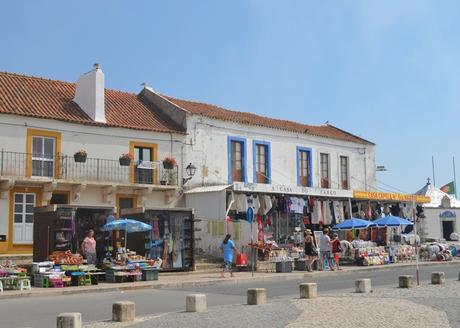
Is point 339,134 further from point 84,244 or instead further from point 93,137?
point 84,244

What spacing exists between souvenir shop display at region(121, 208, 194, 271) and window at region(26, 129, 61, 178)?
3786mm

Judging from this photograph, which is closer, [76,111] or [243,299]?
[243,299]

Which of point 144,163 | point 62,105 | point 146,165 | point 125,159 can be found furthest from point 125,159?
point 62,105

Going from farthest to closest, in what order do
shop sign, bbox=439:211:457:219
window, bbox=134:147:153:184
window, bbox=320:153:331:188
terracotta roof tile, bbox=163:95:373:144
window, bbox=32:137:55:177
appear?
shop sign, bbox=439:211:457:219
window, bbox=320:153:331:188
terracotta roof tile, bbox=163:95:373:144
window, bbox=134:147:153:184
window, bbox=32:137:55:177

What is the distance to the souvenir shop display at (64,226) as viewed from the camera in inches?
840

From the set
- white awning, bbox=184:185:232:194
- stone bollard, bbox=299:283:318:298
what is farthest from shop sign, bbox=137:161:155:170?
stone bollard, bbox=299:283:318:298

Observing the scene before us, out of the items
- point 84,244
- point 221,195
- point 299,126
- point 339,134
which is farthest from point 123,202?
point 339,134

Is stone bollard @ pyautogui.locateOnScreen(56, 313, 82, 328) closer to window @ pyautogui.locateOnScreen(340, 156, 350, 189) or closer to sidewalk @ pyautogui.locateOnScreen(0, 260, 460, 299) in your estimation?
sidewalk @ pyautogui.locateOnScreen(0, 260, 460, 299)

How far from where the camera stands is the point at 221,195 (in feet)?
90.4

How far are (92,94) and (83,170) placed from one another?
3.75m

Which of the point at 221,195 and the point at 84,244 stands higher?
the point at 221,195

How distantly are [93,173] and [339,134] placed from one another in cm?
1769

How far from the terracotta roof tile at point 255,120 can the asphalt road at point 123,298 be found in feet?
38.4

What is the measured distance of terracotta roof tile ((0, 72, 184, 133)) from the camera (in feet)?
85.5
